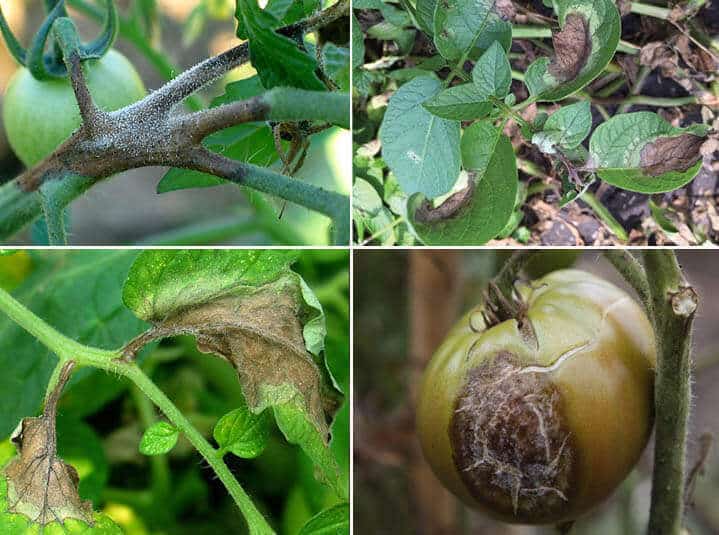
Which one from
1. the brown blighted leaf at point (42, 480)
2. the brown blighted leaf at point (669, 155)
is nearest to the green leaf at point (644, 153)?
the brown blighted leaf at point (669, 155)

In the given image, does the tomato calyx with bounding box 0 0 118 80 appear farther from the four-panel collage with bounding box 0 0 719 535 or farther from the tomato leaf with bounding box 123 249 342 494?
the tomato leaf with bounding box 123 249 342 494

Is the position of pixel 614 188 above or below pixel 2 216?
below

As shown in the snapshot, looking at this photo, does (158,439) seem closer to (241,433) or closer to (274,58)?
(241,433)

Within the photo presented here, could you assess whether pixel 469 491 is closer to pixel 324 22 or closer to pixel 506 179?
pixel 506 179

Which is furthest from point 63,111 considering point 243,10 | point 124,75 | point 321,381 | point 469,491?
point 469,491

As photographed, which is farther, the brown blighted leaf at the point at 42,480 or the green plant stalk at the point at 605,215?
the green plant stalk at the point at 605,215

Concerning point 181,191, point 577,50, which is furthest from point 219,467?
point 181,191

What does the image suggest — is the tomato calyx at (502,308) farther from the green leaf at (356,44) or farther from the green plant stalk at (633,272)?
the green leaf at (356,44)
